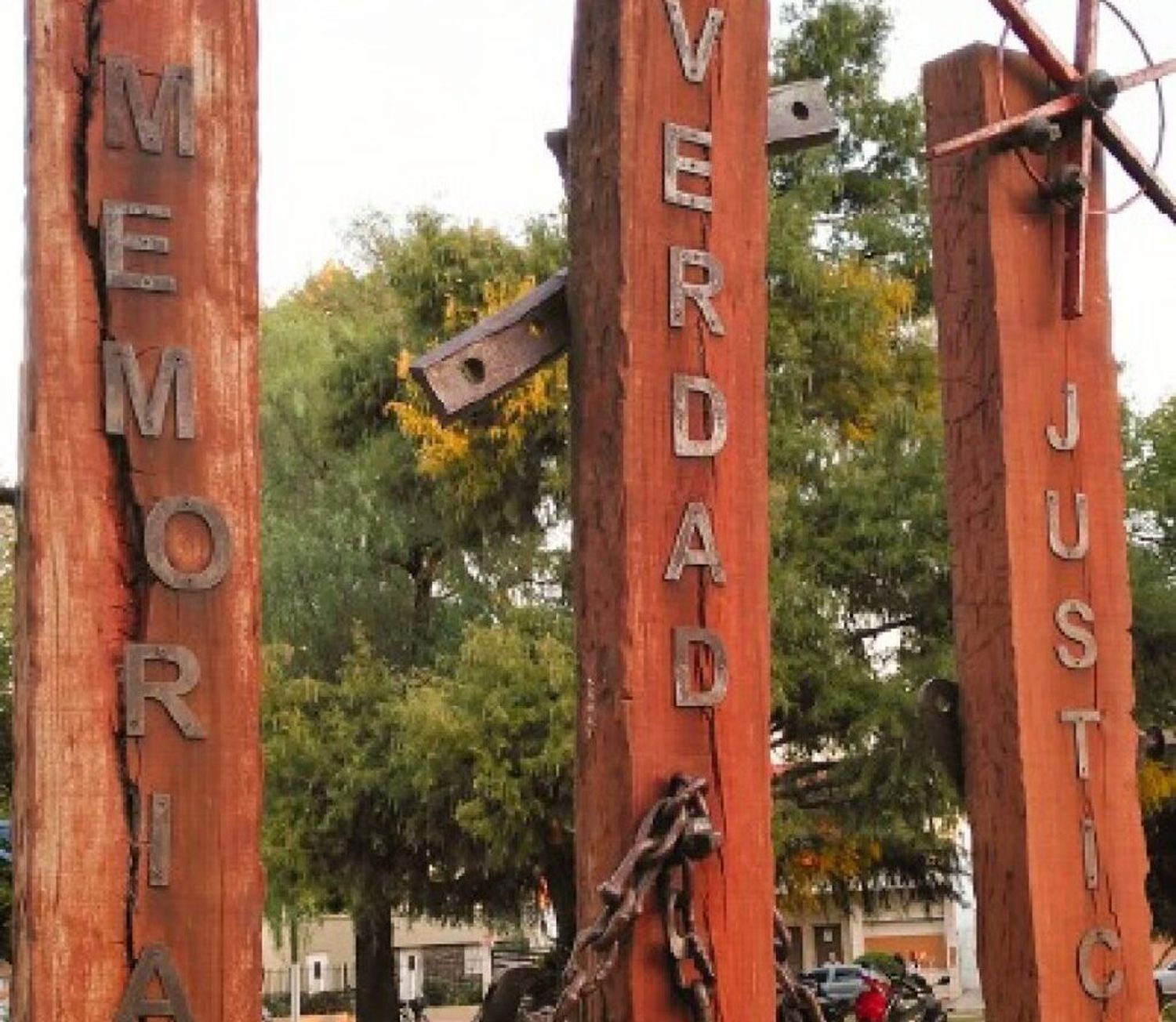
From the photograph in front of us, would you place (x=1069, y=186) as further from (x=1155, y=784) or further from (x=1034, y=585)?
(x=1155, y=784)

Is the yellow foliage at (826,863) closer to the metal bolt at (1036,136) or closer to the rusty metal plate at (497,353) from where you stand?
the metal bolt at (1036,136)

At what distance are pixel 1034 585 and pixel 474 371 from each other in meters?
1.97

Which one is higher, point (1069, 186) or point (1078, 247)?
point (1069, 186)

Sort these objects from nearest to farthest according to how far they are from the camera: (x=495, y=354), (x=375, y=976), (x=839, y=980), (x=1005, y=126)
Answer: (x=495, y=354) → (x=1005, y=126) → (x=375, y=976) → (x=839, y=980)

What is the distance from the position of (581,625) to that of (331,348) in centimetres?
1748

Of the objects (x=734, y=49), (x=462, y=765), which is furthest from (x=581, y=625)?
(x=462, y=765)

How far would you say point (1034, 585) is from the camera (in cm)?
566

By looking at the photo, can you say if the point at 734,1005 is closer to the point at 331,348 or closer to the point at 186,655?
the point at 186,655

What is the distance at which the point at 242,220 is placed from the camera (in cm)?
425

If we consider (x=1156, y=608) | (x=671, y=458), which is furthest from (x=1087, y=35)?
(x=1156, y=608)

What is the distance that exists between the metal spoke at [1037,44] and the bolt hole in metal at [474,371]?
2.24m

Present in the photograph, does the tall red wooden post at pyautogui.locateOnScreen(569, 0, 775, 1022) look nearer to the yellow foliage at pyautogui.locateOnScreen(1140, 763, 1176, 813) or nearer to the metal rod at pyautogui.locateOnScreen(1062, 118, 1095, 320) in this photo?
the metal rod at pyautogui.locateOnScreen(1062, 118, 1095, 320)

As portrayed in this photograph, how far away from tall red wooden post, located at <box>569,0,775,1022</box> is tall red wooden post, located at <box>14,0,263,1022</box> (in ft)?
2.52

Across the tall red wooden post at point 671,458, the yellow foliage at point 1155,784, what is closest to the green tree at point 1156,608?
the yellow foliage at point 1155,784
